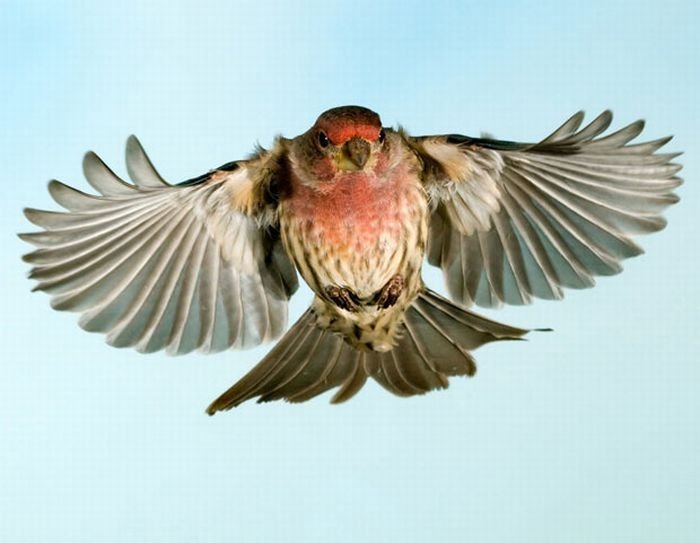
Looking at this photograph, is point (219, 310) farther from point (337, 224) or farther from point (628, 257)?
point (628, 257)

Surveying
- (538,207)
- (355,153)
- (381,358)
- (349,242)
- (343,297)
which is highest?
(538,207)

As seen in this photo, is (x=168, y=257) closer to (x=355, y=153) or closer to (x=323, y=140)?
(x=323, y=140)

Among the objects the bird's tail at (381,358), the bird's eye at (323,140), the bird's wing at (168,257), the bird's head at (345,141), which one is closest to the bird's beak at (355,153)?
the bird's head at (345,141)

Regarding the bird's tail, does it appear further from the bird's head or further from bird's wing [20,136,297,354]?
the bird's head

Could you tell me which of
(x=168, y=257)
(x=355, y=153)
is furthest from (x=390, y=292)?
(x=168, y=257)

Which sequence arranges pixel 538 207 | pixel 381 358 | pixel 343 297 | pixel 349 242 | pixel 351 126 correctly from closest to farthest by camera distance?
pixel 351 126 → pixel 349 242 → pixel 343 297 → pixel 538 207 → pixel 381 358

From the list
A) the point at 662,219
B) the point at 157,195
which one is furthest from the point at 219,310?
the point at 662,219

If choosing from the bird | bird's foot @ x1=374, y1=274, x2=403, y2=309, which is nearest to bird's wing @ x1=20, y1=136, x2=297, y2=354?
the bird
